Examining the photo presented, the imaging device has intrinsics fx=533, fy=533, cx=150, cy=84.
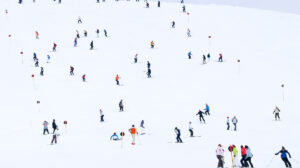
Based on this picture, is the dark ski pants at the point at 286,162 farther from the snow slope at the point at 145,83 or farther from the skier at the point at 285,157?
the snow slope at the point at 145,83

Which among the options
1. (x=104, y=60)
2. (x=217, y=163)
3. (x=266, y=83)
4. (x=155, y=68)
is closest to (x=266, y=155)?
(x=217, y=163)

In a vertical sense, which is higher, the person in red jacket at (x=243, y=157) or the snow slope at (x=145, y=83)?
the snow slope at (x=145, y=83)

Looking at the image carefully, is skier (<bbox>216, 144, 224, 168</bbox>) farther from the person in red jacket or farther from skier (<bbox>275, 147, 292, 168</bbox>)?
skier (<bbox>275, 147, 292, 168</bbox>)

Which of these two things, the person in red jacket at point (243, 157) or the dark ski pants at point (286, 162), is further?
the person in red jacket at point (243, 157)

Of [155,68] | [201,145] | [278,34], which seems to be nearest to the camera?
[201,145]

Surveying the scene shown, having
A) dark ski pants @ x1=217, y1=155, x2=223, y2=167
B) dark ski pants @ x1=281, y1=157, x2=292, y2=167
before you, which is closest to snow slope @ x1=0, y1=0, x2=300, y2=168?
dark ski pants @ x1=281, y1=157, x2=292, y2=167

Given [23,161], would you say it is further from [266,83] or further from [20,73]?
[266,83]

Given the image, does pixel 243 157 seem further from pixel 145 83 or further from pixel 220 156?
pixel 145 83

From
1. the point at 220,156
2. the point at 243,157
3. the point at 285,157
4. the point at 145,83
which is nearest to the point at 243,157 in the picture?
the point at 243,157

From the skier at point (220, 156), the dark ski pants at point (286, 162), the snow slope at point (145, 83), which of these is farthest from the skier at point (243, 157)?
the dark ski pants at point (286, 162)
